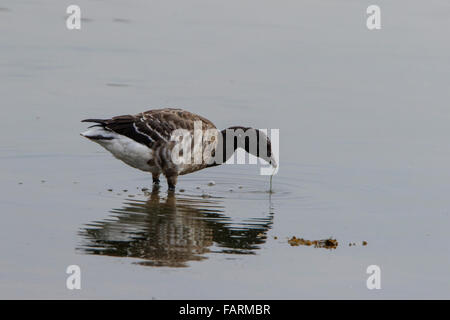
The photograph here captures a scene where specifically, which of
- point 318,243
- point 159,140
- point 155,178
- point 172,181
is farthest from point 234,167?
point 318,243

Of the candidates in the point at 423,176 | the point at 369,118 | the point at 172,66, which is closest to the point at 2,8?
the point at 172,66

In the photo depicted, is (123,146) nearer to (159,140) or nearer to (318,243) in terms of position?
(159,140)

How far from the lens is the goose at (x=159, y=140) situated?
13.0 m

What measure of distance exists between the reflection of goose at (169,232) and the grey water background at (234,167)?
3 centimetres

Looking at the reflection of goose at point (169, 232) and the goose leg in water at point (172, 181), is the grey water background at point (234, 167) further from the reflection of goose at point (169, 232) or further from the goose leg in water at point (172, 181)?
the goose leg in water at point (172, 181)

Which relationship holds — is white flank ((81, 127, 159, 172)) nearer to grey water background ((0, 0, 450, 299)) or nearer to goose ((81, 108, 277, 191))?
goose ((81, 108, 277, 191))

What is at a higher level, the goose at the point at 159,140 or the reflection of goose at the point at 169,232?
the goose at the point at 159,140

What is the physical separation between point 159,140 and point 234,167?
199 centimetres

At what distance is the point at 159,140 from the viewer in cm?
1306

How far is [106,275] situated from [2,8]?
16147 mm

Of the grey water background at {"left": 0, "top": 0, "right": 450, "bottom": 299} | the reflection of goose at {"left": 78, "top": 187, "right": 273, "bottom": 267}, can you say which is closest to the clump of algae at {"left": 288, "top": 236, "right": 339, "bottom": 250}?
the grey water background at {"left": 0, "top": 0, "right": 450, "bottom": 299}

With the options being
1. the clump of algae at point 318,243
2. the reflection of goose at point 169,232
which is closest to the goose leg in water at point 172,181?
the reflection of goose at point 169,232

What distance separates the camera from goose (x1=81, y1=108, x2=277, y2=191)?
13.0 metres

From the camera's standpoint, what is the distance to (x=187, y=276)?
8992mm
